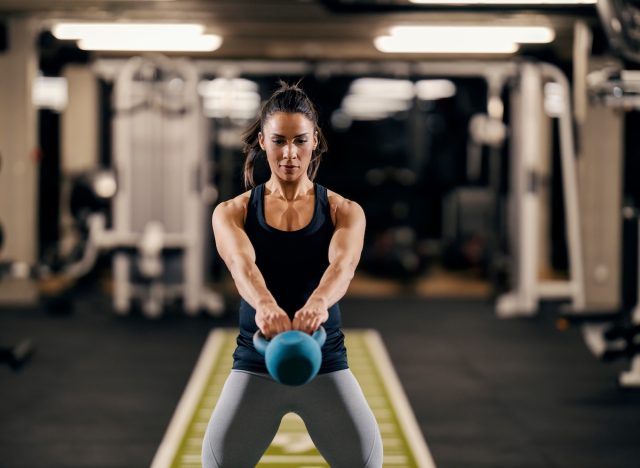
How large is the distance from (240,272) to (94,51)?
7749 mm

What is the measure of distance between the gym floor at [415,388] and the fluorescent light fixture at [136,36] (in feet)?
7.83

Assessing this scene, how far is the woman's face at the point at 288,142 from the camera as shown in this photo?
79.8 inches

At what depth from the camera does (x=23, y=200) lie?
8.26 meters

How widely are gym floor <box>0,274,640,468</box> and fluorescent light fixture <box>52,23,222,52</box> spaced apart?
2.39 metres

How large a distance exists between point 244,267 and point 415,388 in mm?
3304

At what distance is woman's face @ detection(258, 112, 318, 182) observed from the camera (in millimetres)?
2027

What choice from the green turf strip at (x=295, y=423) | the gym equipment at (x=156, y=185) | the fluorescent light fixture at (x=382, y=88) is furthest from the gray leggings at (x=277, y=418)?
the fluorescent light fixture at (x=382, y=88)

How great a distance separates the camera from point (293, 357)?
68.2 inches

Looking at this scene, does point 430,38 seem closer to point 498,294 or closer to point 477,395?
point 498,294

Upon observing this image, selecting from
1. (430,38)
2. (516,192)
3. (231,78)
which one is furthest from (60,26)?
(516,192)

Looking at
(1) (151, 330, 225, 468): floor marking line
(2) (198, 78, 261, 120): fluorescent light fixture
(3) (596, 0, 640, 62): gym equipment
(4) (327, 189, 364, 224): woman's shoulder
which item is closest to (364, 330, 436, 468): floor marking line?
(1) (151, 330, 225, 468): floor marking line

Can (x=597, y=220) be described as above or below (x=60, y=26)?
below

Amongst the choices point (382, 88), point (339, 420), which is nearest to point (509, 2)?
point (339, 420)

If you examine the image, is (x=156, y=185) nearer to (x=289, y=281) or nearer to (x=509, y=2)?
(x=509, y=2)
